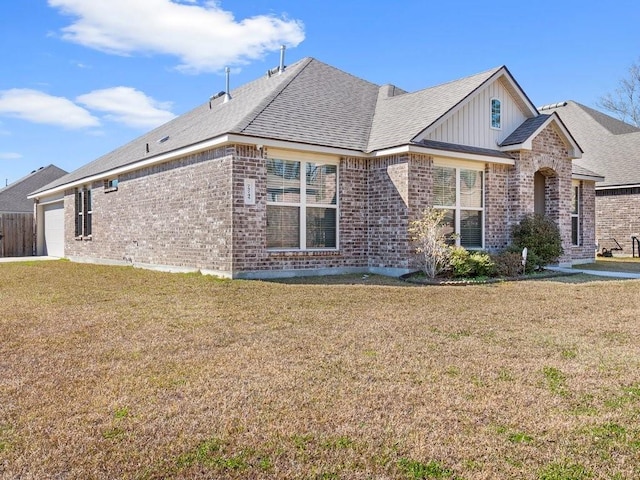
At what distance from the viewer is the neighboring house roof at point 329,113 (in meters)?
12.1

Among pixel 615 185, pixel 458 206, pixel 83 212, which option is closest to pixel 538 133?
pixel 458 206

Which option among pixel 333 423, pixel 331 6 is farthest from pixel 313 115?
pixel 333 423

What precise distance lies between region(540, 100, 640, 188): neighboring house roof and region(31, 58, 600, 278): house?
786 centimetres

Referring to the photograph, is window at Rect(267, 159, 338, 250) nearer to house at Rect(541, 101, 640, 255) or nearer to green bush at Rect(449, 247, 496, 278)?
green bush at Rect(449, 247, 496, 278)

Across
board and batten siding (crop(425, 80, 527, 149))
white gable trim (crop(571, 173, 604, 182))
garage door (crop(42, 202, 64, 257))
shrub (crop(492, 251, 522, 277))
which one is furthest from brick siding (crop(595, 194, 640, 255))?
garage door (crop(42, 202, 64, 257))

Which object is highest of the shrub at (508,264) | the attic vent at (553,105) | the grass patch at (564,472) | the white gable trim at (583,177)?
the attic vent at (553,105)

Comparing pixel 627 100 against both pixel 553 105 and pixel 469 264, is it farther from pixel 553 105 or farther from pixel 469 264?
pixel 469 264

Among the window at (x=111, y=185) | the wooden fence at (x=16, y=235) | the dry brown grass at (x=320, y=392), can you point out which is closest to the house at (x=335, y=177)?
the window at (x=111, y=185)

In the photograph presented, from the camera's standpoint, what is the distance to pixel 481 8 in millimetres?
14586

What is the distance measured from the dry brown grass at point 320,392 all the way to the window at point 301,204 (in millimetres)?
4139

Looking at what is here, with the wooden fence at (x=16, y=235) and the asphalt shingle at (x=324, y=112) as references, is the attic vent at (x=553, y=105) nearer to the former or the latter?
the asphalt shingle at (x=324, y=112)

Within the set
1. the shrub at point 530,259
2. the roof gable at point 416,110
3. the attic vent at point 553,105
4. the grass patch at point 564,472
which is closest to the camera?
the grass patch at point 564,472

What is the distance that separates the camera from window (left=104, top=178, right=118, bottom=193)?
1699 centimetres

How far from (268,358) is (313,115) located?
9570mm
